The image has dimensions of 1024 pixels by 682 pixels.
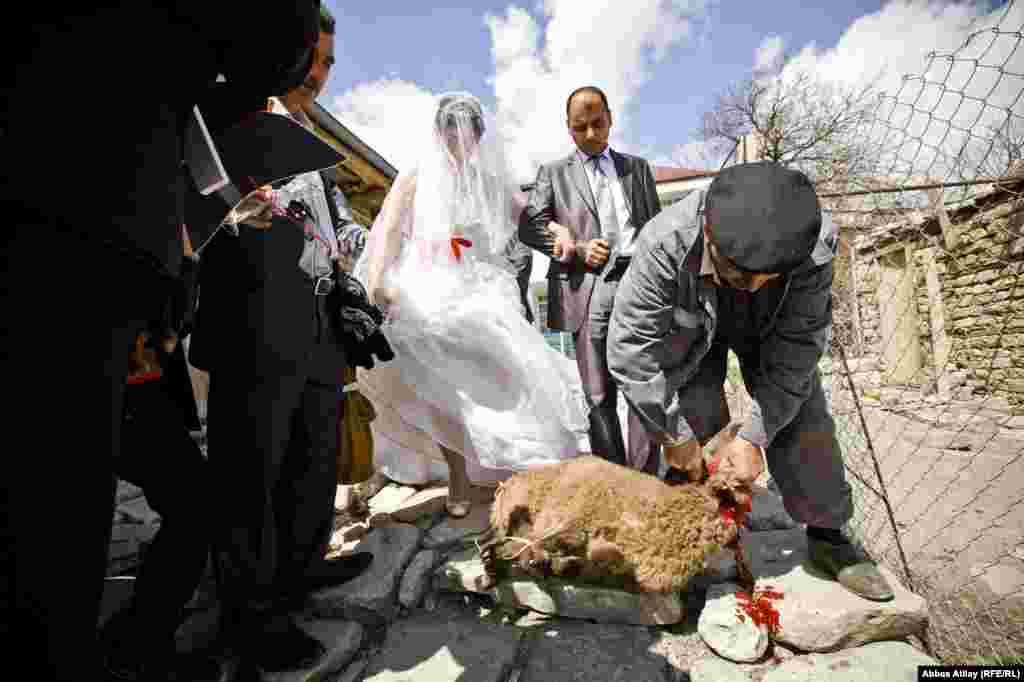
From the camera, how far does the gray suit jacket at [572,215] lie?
2.76m

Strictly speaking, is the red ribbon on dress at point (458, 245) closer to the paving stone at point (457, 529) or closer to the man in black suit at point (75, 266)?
the paving stone at point (457, 529)

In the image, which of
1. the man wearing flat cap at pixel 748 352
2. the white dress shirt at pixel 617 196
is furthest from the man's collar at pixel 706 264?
the white dress shirt at pixel 617 196

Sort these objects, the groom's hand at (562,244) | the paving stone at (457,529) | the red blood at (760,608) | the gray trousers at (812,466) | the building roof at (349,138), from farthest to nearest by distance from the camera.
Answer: the building roof at (349,138) < the groom's hand at (562,244) < the paving stone at (457,529) < the gray trousers at (812,466) < the red blood at (760,608)

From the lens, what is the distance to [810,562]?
76.8 inches

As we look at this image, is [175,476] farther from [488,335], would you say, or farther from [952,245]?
[952,245]

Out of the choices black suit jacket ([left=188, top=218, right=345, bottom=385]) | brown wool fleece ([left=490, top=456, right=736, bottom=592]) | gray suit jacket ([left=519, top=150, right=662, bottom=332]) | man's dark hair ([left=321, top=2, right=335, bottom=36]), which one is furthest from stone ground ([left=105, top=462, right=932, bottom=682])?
man's dark hair ([left=321, top=2, right=335, bottom=36])

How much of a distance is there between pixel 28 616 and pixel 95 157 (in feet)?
1.97

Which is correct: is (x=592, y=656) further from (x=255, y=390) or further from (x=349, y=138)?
(x=349, y=138)

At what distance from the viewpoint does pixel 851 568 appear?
1.74m

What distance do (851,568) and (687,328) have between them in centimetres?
104

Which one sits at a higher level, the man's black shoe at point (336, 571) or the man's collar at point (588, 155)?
the man's collar at point (588, 155)

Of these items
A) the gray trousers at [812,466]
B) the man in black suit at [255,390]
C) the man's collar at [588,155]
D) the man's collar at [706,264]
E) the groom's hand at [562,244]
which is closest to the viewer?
the man in black suit at [255,390]

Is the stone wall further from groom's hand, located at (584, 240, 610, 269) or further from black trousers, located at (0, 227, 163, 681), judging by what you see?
black trousers, located at (0, 227, 163, 681)

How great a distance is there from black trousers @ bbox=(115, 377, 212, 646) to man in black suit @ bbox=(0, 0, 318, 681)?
2.77 feet
